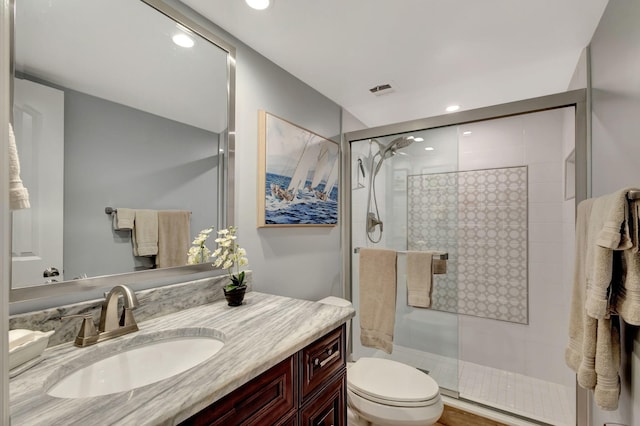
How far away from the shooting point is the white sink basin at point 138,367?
79 cm

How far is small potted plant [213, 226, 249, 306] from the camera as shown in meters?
1.27

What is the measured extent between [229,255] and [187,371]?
67 cm

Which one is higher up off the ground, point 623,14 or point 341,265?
point 623,14

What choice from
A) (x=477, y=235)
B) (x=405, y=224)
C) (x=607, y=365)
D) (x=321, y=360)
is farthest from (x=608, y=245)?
(x=477, y=235)

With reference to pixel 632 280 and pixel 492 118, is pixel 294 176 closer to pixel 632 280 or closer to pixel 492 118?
pixel 492 118

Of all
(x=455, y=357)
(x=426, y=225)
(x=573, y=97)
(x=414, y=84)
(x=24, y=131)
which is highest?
(x=414, y=84)

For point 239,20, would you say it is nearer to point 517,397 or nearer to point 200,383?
point 200,383

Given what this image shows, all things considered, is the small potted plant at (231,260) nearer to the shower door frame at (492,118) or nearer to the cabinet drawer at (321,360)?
the cabinet drawer at (321,360)

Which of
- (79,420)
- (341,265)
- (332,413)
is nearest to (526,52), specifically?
(341,265)

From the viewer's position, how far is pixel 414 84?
205 cm

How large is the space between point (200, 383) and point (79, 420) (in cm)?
22

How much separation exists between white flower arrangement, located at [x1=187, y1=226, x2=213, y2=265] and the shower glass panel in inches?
52.5

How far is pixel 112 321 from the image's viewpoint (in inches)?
37.9

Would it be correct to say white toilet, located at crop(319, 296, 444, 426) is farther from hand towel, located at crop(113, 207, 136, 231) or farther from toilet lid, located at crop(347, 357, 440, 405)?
hand towel, located at crop(113, 207, 136, 231)
